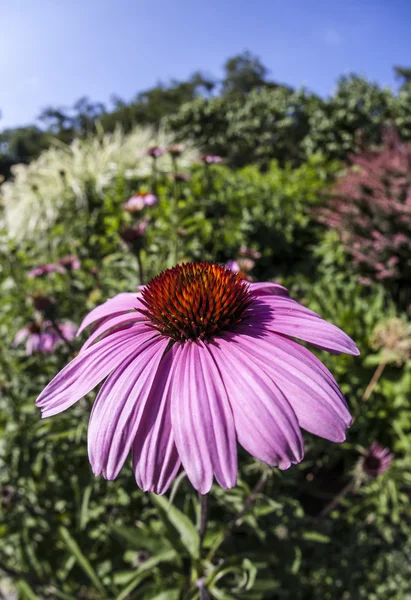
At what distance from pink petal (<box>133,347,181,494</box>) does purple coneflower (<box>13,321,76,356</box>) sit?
0.98 meters

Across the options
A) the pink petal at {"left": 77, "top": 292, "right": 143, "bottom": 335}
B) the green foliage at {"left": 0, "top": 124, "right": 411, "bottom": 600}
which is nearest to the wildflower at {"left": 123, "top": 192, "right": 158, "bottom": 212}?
the green foliage at {"left": 0, "top": 124, "right": 411, "bottom": 600}

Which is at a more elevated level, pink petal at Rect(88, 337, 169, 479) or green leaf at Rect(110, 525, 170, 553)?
pink petal at Rect(88, 337, 169, 479)

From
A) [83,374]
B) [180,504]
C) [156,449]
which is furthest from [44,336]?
[156,449]

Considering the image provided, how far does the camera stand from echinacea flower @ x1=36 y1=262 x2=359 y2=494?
0.41m

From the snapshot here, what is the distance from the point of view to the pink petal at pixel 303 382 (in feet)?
1.38

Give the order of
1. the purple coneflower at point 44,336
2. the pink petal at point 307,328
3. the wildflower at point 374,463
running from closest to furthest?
the pink petal at point 307,328 → the wildflower at point 374,463 → the purple coneflower at point 44,336

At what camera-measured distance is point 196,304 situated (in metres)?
0.58

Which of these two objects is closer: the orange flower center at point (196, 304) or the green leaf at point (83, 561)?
the orange flower center at point (196, 304)

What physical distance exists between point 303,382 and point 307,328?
10 cm

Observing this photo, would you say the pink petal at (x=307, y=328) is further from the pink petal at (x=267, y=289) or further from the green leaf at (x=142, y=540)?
the green leaf at (x=142, y=540)

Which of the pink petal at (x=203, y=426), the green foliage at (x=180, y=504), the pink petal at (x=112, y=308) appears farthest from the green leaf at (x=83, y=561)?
the pink petal at (x=203, y=426)

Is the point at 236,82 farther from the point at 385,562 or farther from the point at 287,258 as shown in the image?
the point at 385,562

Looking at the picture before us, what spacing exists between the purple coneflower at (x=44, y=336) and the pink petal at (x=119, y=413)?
95 cm

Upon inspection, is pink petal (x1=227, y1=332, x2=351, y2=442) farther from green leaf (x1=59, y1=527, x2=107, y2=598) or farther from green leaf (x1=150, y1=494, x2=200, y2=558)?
green leaf (x1=59, y1=527, x2=107, y2=598)
